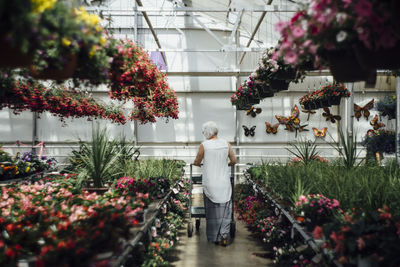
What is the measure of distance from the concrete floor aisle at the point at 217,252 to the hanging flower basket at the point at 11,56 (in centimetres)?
295

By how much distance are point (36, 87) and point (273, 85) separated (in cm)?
352

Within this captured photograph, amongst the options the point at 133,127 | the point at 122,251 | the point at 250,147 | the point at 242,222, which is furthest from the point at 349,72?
the point at 133,127

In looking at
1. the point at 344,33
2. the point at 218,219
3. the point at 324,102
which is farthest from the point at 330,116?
the point at 344,33

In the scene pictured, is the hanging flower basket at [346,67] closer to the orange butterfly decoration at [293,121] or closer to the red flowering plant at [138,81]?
the red flowering plant at [138,81]

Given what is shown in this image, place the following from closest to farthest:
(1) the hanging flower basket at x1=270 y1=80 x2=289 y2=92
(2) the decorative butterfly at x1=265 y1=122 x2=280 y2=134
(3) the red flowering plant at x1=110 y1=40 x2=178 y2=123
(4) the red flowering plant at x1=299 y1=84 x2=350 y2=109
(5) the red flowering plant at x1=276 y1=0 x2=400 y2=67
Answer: (5) the red flowering plant at x1=276 y1=0 x2=400 y2=67 → (3) the red flowering plant at x1=110 y1=40 x2=178 y2=123 → (1) the hanging flower basket at x1=270 y1=80 x2=289 y2=92 → (4) the red flowering plant at x1=299 y1=84 x2=350 y2=109 → (2) the decorative butterfly at x1=265 y1=122 x2=280 y2=134

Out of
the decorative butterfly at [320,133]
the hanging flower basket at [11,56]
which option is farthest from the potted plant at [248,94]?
the decorative butterfly at [320,133]

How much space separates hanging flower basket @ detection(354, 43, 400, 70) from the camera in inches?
62.9

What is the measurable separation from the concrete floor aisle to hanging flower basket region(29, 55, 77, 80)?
264 centimetres

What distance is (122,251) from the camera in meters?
1.89

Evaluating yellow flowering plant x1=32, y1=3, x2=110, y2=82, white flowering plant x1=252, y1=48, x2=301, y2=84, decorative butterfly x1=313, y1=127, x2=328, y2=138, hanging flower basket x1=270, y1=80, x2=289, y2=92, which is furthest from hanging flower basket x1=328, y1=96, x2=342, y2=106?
yellow flowering plant x1=32, y1=3, x2=110, y2=82

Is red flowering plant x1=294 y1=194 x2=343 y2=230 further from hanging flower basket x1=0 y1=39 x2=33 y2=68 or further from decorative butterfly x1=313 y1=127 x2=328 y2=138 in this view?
decorative butterfly x1=313 y1=127 x2=328 y2=138

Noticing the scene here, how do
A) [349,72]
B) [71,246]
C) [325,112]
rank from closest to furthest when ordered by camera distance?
[71,246]
[349,72]
[325,112]

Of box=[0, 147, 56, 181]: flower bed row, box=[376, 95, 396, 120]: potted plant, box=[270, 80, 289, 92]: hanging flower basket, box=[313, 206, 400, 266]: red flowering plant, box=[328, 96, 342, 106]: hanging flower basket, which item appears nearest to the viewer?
box=[313, 206, 400, 266]: red flowering plant

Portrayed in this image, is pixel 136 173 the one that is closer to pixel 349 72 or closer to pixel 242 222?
pixel 242 222
